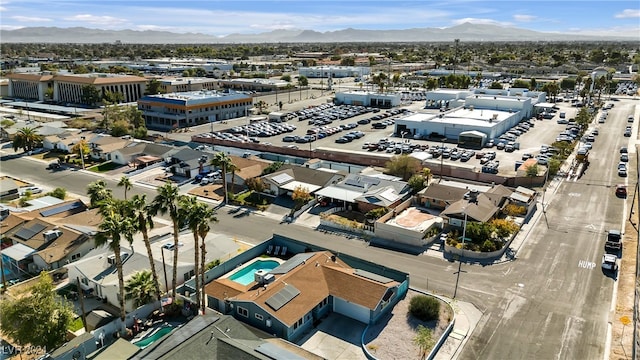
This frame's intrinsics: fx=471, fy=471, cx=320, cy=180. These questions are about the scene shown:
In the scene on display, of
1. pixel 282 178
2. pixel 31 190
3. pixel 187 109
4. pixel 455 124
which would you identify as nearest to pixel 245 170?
pixel 282 178

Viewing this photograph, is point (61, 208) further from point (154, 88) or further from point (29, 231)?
point (154, 88)

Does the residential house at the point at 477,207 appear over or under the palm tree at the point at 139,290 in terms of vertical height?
over

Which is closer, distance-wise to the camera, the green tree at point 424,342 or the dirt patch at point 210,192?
the green tree at point 424,342

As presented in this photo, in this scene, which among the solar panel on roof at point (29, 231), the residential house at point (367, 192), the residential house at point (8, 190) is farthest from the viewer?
the residential house at point (8, 190)

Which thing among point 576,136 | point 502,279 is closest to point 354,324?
point 502,279

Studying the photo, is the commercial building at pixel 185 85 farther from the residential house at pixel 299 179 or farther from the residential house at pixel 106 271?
the residential house at pixel 106 271

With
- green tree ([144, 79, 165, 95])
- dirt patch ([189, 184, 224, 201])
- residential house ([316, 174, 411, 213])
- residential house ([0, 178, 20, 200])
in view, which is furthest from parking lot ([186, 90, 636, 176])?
green tree ([144, 79, 165, 95])

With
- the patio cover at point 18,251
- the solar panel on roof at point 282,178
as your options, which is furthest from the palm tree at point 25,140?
the solar panel on roof at point 282,178
